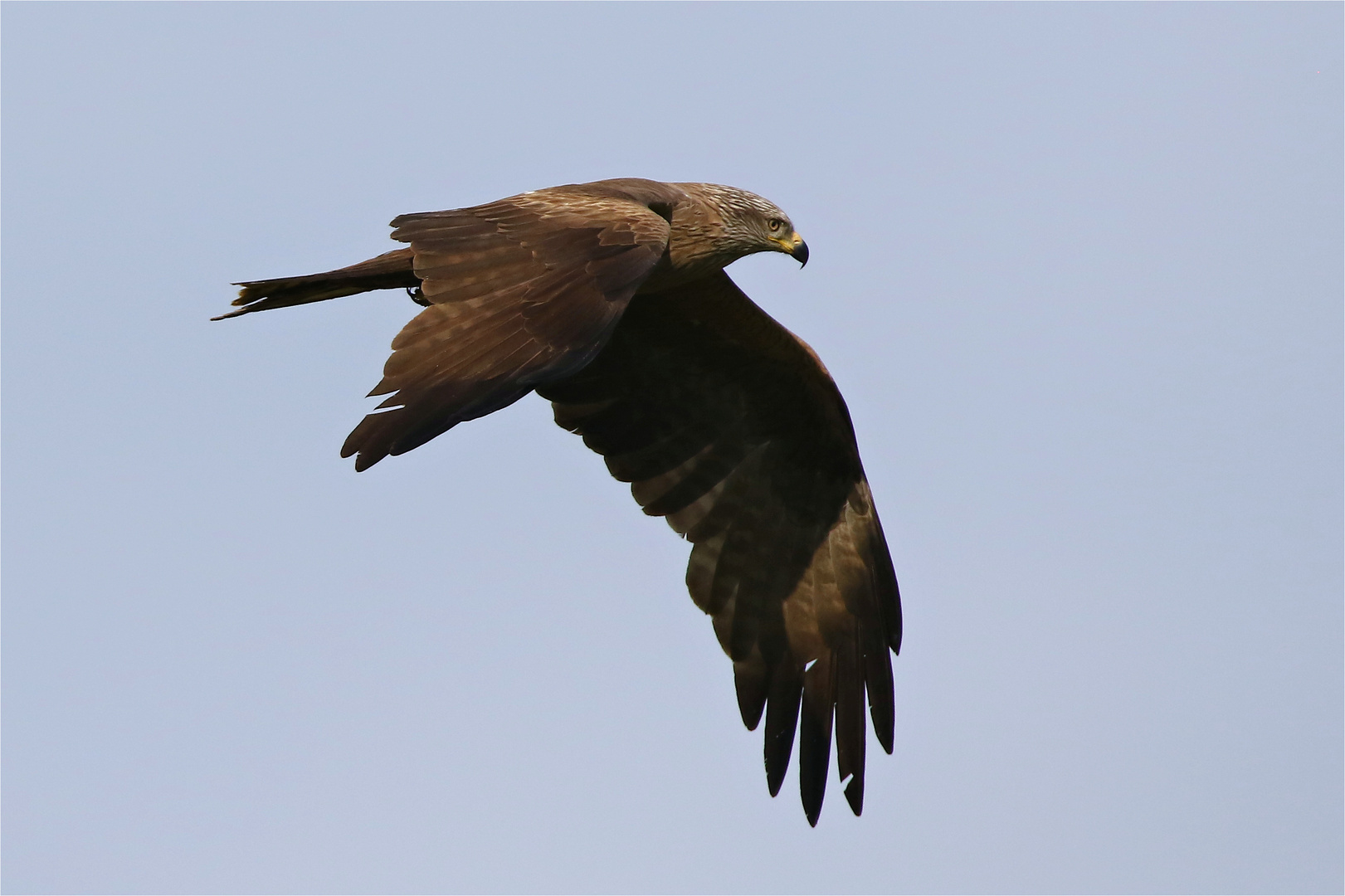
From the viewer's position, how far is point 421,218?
818cm

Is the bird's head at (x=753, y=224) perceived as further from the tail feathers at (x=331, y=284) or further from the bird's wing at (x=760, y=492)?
the tail feathers at (x=331, y=284)

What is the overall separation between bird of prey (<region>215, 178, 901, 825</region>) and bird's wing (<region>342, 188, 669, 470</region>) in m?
0.10

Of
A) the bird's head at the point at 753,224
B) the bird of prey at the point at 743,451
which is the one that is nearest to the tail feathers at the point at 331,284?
the bird of prey at the point at 743,451

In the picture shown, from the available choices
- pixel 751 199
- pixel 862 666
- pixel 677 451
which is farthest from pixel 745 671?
pixel 751 199

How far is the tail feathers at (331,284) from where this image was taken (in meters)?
8.73

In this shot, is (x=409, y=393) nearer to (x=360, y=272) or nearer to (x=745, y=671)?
(x=360, y=272)

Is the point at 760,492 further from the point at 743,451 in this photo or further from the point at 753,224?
the point at 753,224

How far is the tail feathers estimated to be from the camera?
8.73 m

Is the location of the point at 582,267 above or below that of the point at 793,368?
below

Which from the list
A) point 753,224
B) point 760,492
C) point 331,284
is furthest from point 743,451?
point 331,284

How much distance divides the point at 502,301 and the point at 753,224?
2103 mm

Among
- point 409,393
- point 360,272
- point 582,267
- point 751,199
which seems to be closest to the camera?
point 409,393

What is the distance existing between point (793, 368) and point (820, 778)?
237cm

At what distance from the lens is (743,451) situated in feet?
35.9
